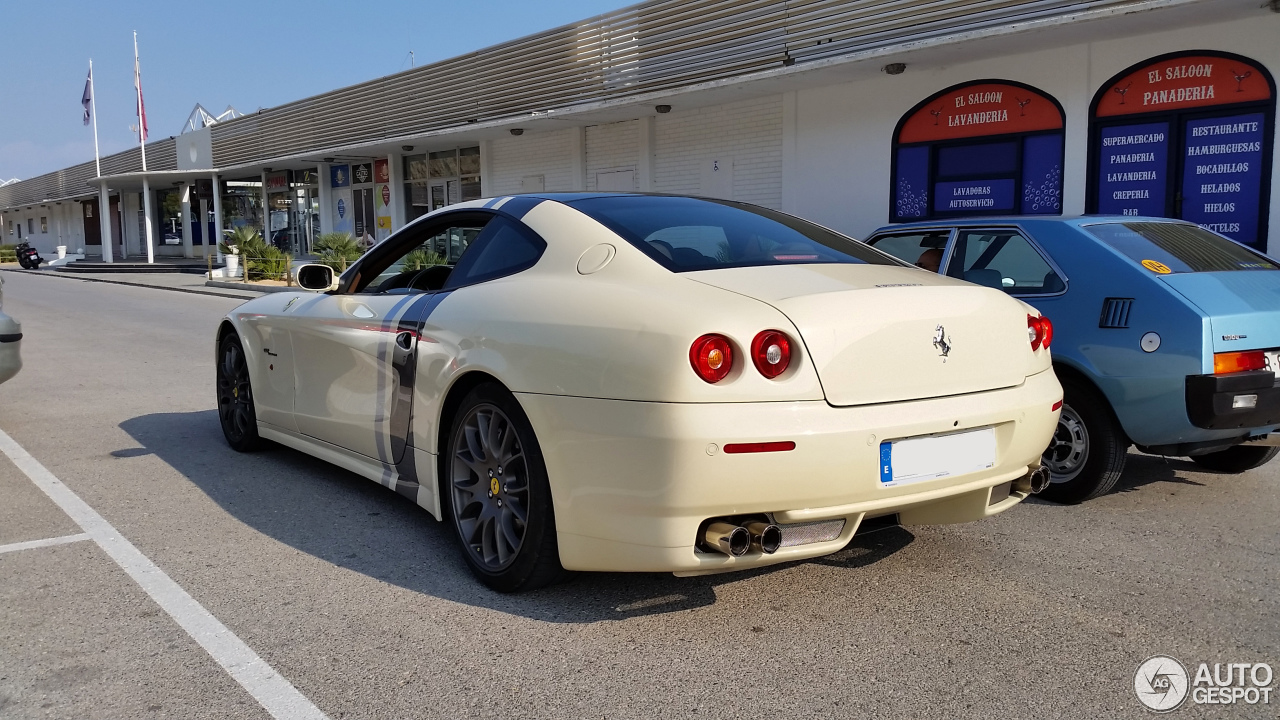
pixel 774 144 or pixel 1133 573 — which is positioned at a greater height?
Answer: pixel 774 144

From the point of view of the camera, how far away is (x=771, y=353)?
300 cm

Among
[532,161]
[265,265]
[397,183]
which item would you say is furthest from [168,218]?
[532,161]

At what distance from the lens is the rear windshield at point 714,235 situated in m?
3.58

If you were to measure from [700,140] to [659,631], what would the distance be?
15.6m

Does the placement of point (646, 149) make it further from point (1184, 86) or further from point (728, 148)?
point (1184, 86)

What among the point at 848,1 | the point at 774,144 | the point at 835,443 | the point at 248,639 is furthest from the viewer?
the point at 774,144

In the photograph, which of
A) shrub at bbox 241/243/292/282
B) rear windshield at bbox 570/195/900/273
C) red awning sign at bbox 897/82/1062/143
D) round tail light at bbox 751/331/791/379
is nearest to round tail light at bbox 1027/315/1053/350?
rear windshield at bbox 570/195/900/273

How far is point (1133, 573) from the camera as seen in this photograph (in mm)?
3857

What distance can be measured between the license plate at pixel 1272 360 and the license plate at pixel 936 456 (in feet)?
6.41

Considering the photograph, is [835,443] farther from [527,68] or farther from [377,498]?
[527,68]

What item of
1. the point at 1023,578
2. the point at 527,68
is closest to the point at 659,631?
the point at 1023,578

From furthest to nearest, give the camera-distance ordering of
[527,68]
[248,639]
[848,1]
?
1. [527,68]
2. [848,1]
3. [248,639]

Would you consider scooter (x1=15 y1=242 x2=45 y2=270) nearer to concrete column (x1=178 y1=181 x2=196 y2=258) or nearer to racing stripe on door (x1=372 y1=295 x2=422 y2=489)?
concrete column (x1=178 y1=181 x2=196 y2=258)

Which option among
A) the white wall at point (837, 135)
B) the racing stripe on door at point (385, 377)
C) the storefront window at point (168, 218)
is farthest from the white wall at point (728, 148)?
the storefront window at point (168, 218)
